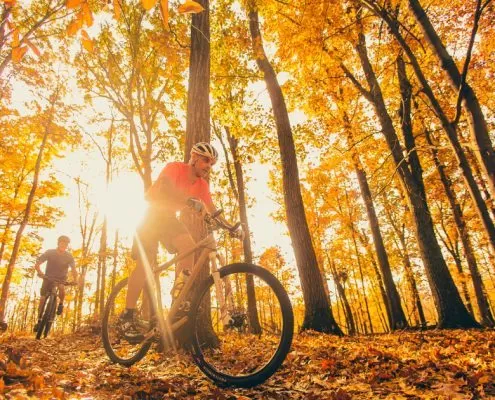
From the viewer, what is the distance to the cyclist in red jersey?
3818mm

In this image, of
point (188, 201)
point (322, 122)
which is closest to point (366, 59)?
point (322, 122)

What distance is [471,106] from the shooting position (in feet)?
14.9

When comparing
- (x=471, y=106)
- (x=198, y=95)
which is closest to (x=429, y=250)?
(x=471, y=106)

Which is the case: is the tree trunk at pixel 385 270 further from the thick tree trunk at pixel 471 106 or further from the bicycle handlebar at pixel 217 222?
the bicycle handlebar at pixel 217 222

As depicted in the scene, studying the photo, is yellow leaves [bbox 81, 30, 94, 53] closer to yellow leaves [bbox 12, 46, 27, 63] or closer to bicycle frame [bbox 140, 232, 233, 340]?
yellow leaves [bbox 12, 46, 27, 63]

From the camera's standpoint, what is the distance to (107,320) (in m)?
4.66

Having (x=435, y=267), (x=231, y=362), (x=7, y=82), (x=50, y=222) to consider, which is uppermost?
(x=7, y=82)

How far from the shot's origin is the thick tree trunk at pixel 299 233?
7137mm

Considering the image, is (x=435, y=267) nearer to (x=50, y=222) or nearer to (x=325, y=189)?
(x=325, y=189)

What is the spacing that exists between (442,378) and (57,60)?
17992 millimetres

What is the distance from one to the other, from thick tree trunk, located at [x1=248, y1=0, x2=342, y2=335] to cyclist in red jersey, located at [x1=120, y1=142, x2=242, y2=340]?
4386mm

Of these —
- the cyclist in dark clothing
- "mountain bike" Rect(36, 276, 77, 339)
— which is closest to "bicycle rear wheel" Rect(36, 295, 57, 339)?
"mountain bike" Rect(36, 276, 77, 339)

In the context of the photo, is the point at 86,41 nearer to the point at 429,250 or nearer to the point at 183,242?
the point at 183,242

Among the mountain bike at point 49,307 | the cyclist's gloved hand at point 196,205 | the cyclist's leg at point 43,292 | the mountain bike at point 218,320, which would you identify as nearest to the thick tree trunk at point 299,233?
the mountain bike at point 218,320
